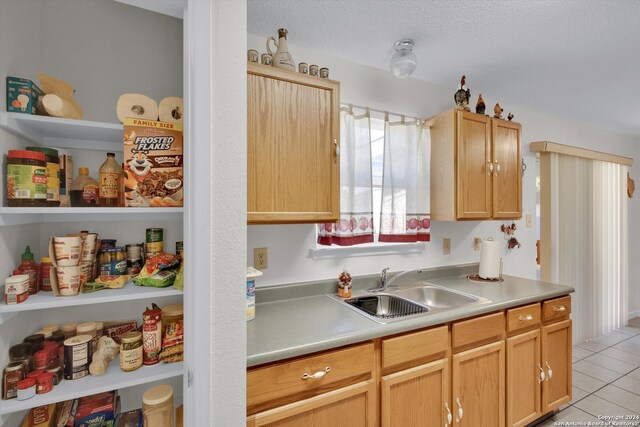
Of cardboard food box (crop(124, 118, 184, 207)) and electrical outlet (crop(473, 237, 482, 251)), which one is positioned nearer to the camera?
cardboard food box (crop(124, 118, 184, 207))

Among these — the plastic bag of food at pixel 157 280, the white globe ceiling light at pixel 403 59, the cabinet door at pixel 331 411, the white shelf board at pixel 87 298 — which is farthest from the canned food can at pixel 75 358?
the white globe ceiling light at pixel 403 59

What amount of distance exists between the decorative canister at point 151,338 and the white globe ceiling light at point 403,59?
172 cm

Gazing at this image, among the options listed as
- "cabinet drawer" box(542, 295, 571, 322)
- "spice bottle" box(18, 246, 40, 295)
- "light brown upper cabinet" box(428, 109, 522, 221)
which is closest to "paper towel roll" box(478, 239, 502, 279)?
"light brown upper cabinet" box(428, 109, 522, 221)

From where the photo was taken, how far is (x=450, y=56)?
6.05ft

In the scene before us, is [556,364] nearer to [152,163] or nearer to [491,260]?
[491,260]

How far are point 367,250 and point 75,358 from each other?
4.95ft

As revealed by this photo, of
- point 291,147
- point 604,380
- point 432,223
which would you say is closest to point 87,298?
point 291,147

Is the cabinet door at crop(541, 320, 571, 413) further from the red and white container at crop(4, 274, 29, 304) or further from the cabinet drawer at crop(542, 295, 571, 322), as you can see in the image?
the red and white container at crop(4, 274, 29, 304)

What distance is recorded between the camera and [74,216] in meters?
1.15

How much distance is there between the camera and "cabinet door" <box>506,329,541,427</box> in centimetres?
168

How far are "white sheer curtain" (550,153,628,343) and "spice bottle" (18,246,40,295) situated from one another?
12.3ft

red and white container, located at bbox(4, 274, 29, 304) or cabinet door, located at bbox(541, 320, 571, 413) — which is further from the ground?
red and white container, located at bbox(4, 274, 29, 304)

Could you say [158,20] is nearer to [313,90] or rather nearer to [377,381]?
[313,90]

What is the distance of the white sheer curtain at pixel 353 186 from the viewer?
1.76 metres
